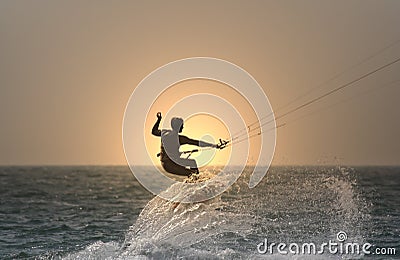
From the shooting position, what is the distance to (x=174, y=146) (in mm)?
17312

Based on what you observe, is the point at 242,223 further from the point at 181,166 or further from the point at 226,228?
the point at 181,166

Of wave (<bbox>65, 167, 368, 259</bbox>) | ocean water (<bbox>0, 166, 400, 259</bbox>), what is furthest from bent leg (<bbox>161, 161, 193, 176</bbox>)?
ocean water (<bbox>0, 166, 400, 259</bbox>)

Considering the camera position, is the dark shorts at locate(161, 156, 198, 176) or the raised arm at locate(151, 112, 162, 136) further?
the dark shorts at locate(161, 156, 198, 176)

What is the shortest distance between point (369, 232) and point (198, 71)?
A: 7.66m

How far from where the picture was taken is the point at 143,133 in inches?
728

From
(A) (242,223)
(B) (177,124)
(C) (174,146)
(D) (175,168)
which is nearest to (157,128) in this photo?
(B) (177,124)

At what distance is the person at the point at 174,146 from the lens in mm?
17125

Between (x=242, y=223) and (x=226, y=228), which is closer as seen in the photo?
(x=226, y=228)

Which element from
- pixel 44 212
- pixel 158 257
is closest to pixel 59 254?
pixel 158 257

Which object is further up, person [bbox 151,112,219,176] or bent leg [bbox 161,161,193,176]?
person [bbox 151,112,219,176]

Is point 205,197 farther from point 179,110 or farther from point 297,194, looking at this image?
point 297,194

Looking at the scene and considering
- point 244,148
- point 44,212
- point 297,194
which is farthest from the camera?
point 44,212

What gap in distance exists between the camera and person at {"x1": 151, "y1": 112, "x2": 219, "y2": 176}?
17.1 meters

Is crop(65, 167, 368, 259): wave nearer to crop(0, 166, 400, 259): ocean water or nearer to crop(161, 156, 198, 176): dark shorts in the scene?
crop(0, 166, 400, 259): ocean water
